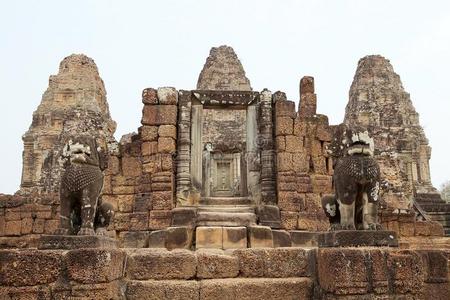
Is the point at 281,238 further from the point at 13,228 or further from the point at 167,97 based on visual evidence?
the point at 13,228

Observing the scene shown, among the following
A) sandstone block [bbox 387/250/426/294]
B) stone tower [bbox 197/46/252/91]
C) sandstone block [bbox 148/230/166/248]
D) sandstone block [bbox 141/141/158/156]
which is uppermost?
stone tower [bbox 197/46/252/91]

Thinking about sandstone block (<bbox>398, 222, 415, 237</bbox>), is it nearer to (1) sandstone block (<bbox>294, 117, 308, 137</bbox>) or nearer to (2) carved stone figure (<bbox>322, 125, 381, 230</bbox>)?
(1) sandstone block (<bbox>294, 117, 308, 137</bbox>)

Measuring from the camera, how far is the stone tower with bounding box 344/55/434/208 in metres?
22.7

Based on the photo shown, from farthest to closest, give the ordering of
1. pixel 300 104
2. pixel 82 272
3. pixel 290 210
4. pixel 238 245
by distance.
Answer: pixel 300 104
pixel 290 210
pixel 238 245
pixel 82 272

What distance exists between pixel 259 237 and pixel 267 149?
249cm

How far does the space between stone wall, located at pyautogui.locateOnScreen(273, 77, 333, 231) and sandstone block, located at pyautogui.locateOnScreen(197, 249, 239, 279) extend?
4.68 meters

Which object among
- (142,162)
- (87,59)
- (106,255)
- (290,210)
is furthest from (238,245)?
(87,59)

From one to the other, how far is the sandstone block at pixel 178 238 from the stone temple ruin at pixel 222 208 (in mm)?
24

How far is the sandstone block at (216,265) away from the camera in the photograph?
16.1 ft

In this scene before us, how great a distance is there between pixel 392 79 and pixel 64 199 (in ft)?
69.9

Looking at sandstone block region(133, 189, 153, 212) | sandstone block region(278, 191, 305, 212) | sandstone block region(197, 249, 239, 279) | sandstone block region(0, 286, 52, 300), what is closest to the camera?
sandstone block region(0, 286, 52, 300)

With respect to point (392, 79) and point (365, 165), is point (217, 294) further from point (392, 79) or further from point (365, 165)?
point (392, 79)

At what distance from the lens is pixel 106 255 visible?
4.24 m

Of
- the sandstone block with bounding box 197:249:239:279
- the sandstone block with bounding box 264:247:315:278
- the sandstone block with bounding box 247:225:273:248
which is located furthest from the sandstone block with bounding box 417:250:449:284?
the sandstone block with bounding box 247:225:273:248
